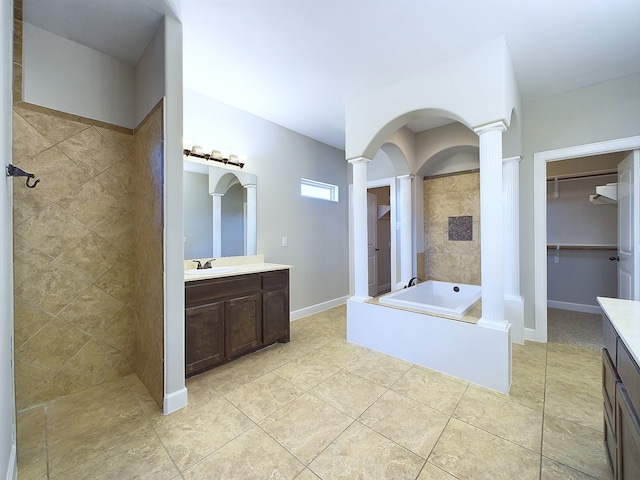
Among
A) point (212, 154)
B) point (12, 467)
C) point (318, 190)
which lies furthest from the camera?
point (318, 190)

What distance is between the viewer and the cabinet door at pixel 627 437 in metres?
0.83

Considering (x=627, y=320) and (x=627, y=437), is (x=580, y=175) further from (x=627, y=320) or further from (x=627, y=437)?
(x=627, y=437)

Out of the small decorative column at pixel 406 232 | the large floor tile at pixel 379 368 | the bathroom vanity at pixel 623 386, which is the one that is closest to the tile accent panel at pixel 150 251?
the large floor tile at pixel 379 368

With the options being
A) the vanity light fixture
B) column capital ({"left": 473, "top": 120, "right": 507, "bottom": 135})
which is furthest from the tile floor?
the vanity light fixture

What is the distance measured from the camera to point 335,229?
4.49 meters

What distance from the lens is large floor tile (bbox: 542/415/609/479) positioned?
1364mm

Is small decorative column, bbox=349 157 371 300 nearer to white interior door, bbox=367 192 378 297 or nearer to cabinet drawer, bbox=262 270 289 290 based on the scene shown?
cabinet drawer, bbox=262 270 289 290

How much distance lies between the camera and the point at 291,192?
3.79m

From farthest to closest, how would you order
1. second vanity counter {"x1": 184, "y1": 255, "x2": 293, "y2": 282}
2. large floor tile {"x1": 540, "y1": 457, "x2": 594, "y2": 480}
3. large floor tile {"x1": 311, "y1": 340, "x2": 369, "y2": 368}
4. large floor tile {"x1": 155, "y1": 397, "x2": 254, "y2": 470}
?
large floor tile {"x1": 311, "y1": 340, "x2": 369, "y2": 368}, second vanity counter {"x1": 184, "y1": 255, "x2": 293, "y2": 282}, large floor tile {"x1": 155, "y1": 397, "x2": 254, "y2": 470}, large floor tile {"x1": 540, "y1": 457, "x2": 594, "y2": 480}

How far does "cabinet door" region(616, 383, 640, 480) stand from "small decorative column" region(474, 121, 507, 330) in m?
1.11

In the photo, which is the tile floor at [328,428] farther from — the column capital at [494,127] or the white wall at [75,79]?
the white wall at [75,79]

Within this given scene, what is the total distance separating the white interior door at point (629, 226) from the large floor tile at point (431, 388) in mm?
2115

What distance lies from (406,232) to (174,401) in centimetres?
333

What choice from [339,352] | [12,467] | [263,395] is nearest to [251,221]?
[339,352]
